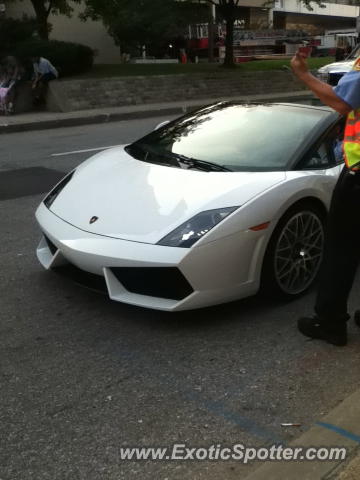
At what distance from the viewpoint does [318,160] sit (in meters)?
4.02

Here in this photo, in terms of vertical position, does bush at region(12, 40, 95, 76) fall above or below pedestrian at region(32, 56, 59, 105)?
above

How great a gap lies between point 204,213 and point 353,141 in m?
0.94

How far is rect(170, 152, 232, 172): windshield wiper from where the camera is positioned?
12.8 feet

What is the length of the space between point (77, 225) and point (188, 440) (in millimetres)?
1618

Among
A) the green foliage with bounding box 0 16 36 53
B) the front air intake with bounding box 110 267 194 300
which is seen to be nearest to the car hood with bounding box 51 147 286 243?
the front air intake with bounding box 110 267 194 300

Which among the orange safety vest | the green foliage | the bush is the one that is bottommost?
the orange safety vest

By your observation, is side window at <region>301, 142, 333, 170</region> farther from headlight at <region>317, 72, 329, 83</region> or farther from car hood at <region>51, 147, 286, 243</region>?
headlight at <region>317, 72, 329, 83</region>

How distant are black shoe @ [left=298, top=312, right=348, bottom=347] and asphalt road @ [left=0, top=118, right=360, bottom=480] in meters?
0.05

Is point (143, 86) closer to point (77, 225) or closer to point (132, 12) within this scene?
point (132, 12)

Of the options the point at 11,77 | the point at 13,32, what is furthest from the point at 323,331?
the point at 13,32

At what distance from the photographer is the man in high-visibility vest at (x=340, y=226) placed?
2848 mm

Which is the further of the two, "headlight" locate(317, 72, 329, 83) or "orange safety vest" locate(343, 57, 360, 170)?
"headlight" locate(317, 72, 329, 83)

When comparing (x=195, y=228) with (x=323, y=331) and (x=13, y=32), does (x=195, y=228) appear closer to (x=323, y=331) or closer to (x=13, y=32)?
(x=323, y=331)

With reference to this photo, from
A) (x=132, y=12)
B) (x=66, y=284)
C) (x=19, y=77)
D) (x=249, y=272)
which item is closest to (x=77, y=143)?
(x=19, y=77)
